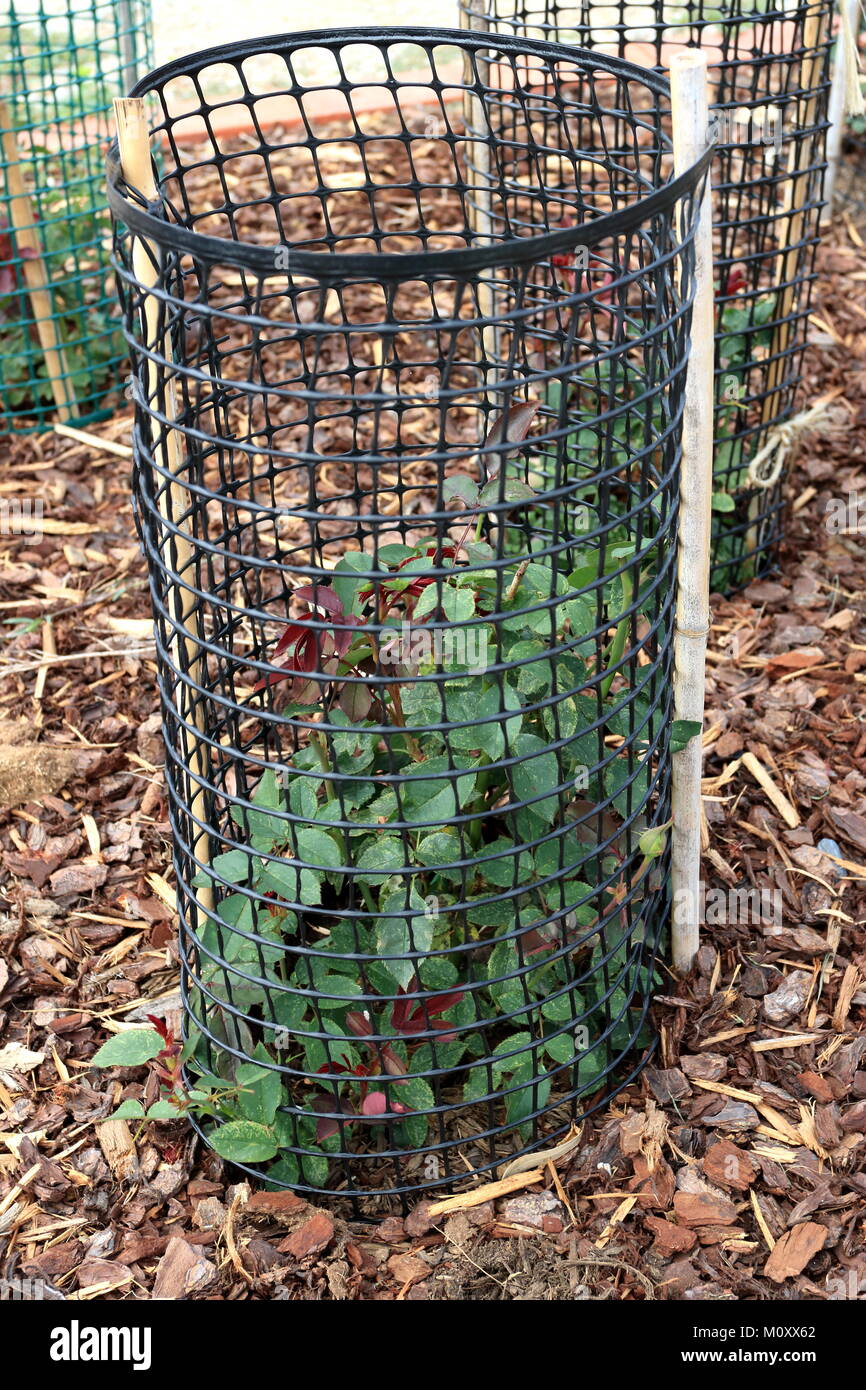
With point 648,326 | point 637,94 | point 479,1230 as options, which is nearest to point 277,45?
point 648,326

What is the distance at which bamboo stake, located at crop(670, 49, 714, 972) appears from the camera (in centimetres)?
179

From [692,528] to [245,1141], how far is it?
3.56ft

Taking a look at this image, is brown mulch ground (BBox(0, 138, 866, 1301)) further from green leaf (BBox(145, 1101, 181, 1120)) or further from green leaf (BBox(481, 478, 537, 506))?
green leaf (BBox(481, 478, 537, 506))

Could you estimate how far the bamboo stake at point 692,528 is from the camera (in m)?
1.79

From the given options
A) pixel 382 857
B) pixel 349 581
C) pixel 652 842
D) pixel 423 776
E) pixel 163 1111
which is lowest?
pixel 163 1111

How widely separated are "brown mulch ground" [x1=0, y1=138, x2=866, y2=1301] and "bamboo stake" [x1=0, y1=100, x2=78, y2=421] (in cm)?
91

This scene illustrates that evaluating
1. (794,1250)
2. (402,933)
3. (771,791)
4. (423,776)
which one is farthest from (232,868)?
(771,791)

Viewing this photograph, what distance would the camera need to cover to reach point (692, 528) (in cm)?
201

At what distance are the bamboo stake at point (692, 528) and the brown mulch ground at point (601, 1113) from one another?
166 millimetres

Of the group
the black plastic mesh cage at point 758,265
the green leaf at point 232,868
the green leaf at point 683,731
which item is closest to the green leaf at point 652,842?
the green leaf at point 683,731

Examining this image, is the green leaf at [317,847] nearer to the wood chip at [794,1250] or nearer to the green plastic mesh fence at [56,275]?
the wood chip at [794,1250]

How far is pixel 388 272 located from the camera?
144 centimetres

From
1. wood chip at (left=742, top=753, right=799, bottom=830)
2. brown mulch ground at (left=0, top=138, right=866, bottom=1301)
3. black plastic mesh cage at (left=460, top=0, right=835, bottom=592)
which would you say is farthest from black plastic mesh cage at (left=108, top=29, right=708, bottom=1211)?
black plastic mesh cage at (left=460, top=0, right=835, bottom=592)

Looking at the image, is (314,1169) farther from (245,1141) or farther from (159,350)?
(159,350)
